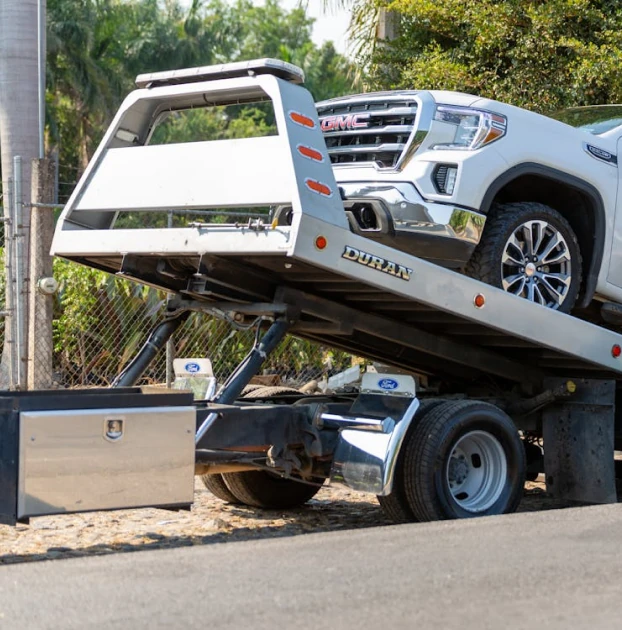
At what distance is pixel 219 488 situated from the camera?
25.6 ft

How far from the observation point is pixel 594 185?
743cm

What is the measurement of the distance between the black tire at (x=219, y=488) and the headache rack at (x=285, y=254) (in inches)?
45.8

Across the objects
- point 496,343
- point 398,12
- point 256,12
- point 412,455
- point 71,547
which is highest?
point 256,12

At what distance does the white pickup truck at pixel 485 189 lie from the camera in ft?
22.1

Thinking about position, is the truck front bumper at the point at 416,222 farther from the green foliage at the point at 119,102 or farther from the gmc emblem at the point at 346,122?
the green foliage at the point at 119,102

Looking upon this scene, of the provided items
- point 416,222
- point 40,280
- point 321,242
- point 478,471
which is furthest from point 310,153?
point 40,280

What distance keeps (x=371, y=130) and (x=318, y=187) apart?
1338 mm

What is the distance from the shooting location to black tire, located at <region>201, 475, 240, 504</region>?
7.75 metres

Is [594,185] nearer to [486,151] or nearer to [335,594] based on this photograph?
[486,151]

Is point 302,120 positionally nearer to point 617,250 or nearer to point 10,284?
point 617,250

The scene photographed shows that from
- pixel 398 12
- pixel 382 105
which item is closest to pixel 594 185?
pixel 382 105

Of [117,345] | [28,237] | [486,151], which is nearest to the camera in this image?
[486,151]

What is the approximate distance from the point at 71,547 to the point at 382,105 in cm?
327

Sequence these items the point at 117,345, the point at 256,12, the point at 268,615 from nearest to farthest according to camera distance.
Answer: the point at 268,615 < the point at 117,345 < the point at 256,12
